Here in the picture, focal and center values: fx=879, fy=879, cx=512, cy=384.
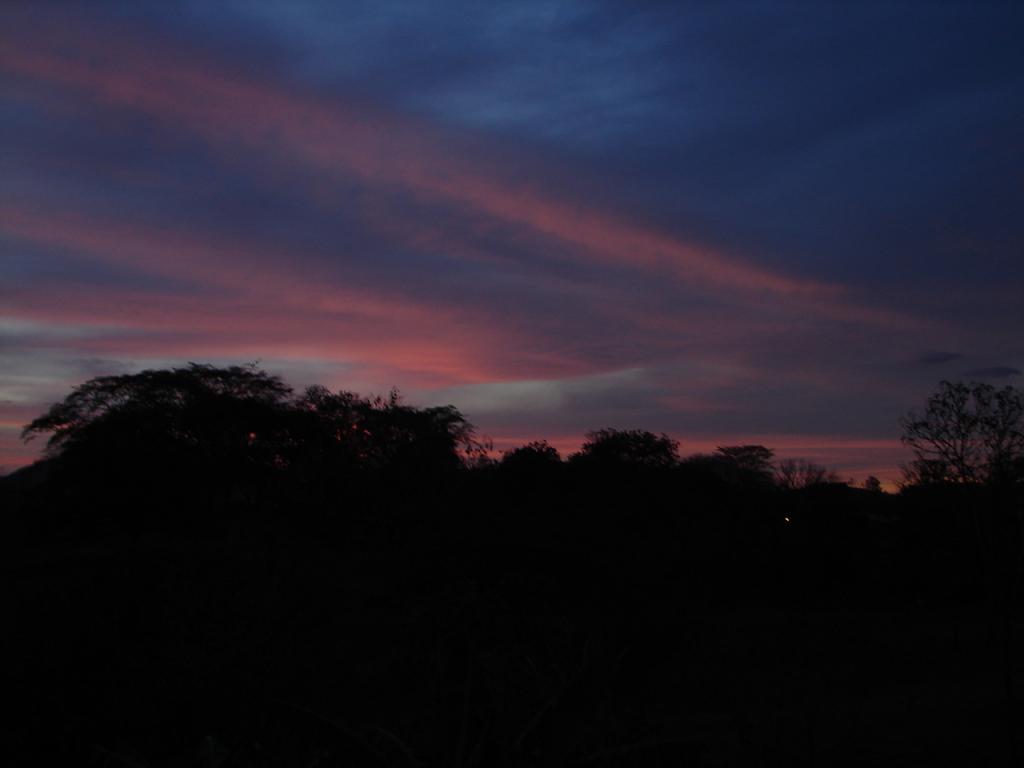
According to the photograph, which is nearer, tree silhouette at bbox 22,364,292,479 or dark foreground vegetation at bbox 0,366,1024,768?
dark foreground vegetation at bbox 0,366,1024,768

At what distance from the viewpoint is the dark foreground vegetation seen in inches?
278

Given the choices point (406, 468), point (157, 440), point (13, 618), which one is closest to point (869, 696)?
point (13, 618)

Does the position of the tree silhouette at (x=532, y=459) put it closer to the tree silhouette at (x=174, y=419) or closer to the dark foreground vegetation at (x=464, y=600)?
the dark foreground vegetation at (x=464, y=600)

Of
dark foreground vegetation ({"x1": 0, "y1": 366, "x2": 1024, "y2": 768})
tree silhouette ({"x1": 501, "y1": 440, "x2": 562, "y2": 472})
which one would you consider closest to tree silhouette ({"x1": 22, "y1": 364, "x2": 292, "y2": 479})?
dark foreground vegetation ({"x1": 0, "y1": 366, "x2": 1024, "y2": 768})

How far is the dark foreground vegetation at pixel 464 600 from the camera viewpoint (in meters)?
7.06

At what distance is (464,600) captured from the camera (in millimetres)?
17203

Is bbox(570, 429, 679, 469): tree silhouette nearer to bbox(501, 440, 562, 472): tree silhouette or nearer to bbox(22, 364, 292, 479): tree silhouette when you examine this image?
bbox(501, 440, 562, 472): tree silhouette

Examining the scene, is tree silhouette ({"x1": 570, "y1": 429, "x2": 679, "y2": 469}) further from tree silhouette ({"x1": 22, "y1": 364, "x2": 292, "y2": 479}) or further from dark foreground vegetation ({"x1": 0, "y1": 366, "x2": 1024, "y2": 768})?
tree silhouette ({"x1": 22, "y1": 364, "x2": 292, "y2": 479})

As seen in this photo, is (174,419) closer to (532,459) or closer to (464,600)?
(532,459)

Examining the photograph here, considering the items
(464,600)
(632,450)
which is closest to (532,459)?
(632,450)

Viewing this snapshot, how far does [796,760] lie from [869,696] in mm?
9415

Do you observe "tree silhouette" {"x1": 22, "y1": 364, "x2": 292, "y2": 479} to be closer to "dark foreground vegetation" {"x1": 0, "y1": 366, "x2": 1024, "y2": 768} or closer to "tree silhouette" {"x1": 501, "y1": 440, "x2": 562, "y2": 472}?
"dark foreground vegetation" {"x1": 0, "y1": 366, "x2": 1024, "y2": 768}

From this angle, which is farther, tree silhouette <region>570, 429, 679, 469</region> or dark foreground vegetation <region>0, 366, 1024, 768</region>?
tree silhouette <region>570, 429, 679, 469</region>

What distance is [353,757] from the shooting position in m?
4.32
